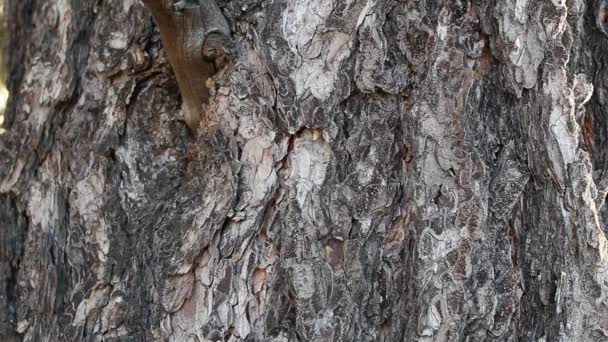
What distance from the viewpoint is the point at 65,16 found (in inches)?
63.4

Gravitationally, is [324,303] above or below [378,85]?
below

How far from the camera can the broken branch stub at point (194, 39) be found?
1.34 m

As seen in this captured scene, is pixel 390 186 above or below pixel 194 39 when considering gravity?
below

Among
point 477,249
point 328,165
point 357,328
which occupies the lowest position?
point 357,328

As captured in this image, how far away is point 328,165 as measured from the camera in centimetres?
133

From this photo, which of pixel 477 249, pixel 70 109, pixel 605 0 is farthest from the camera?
A: pixel 70 109

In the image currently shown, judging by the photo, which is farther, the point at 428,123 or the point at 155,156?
the point at 155,156

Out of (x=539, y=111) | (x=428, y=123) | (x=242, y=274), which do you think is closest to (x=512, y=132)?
(x=539, y=111)

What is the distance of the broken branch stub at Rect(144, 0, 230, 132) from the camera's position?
134 cm

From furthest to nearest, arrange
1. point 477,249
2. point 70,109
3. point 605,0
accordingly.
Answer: point 70,109 < point 605,0 < point 477,249

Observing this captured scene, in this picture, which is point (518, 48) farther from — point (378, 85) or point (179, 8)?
point (179, 8)

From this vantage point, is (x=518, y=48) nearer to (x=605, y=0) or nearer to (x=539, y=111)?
(x=539, y=111)

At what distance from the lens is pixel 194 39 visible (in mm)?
1360

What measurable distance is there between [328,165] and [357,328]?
0.29 metres
